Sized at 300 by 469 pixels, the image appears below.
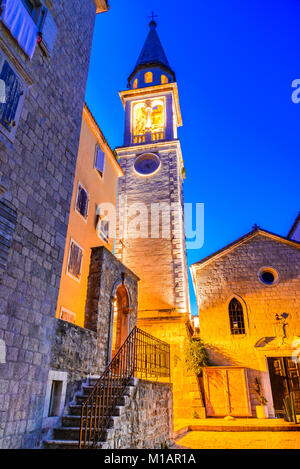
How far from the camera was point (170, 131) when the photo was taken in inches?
792

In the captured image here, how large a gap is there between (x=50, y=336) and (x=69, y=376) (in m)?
0.93

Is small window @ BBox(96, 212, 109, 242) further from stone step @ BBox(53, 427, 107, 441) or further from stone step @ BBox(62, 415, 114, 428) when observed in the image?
stone step @ BBox(53, 427, 107, 441)

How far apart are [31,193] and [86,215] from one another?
5.03 m

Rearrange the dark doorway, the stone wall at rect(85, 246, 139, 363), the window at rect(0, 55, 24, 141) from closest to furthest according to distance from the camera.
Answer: the window at rect(0, 55, 24, 141) → the stone wall at rect(85, 246, 139, 363) → the dark doorway

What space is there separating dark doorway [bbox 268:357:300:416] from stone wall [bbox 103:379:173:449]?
7449 mm

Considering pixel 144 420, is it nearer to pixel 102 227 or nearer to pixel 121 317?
pixel 121 317

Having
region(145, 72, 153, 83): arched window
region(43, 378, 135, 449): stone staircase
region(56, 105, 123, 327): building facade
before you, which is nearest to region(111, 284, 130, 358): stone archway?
region(56, 105, 123, 327): building facade

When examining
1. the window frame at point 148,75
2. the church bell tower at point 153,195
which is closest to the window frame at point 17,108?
the church bell tower at point 153,195

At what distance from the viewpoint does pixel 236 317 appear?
1449 cm

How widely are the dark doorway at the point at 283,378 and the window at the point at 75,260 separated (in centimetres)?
943

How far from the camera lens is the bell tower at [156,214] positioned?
568 inches

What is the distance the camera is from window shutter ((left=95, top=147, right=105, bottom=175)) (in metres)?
12.0
